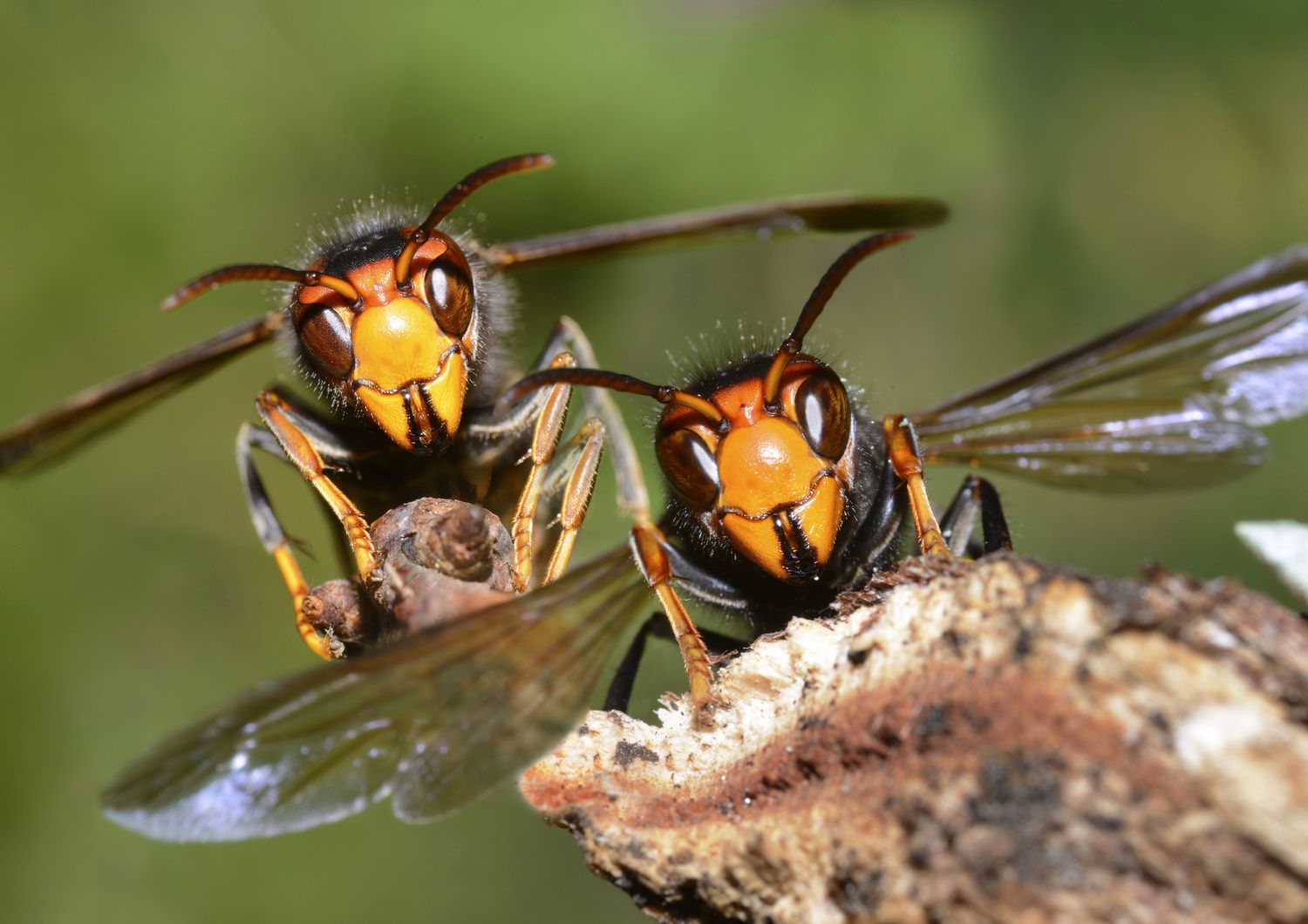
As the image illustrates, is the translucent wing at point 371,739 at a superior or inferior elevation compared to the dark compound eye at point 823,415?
inferior

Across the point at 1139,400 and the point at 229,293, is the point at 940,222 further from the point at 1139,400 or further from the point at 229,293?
the point at 229,293

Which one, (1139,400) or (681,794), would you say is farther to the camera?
(1139,400)

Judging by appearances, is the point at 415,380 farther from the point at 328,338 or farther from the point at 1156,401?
the point at 1156,401

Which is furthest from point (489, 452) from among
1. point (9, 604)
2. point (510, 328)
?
point (9, 604)

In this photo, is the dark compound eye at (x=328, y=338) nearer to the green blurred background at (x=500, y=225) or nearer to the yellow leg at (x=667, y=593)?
the yellow leg at (x=667, y=593)

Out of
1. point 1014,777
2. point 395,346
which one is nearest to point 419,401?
point 395,346

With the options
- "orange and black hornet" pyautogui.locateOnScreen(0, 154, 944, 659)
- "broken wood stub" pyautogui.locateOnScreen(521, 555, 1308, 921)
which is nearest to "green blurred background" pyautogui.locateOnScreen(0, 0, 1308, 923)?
"orange and black hornet" pyautogui.locateOnScreen(0, 154, 944, 659)

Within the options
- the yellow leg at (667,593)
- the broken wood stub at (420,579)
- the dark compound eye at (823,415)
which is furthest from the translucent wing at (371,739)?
the dark compound eye at (823,415)
